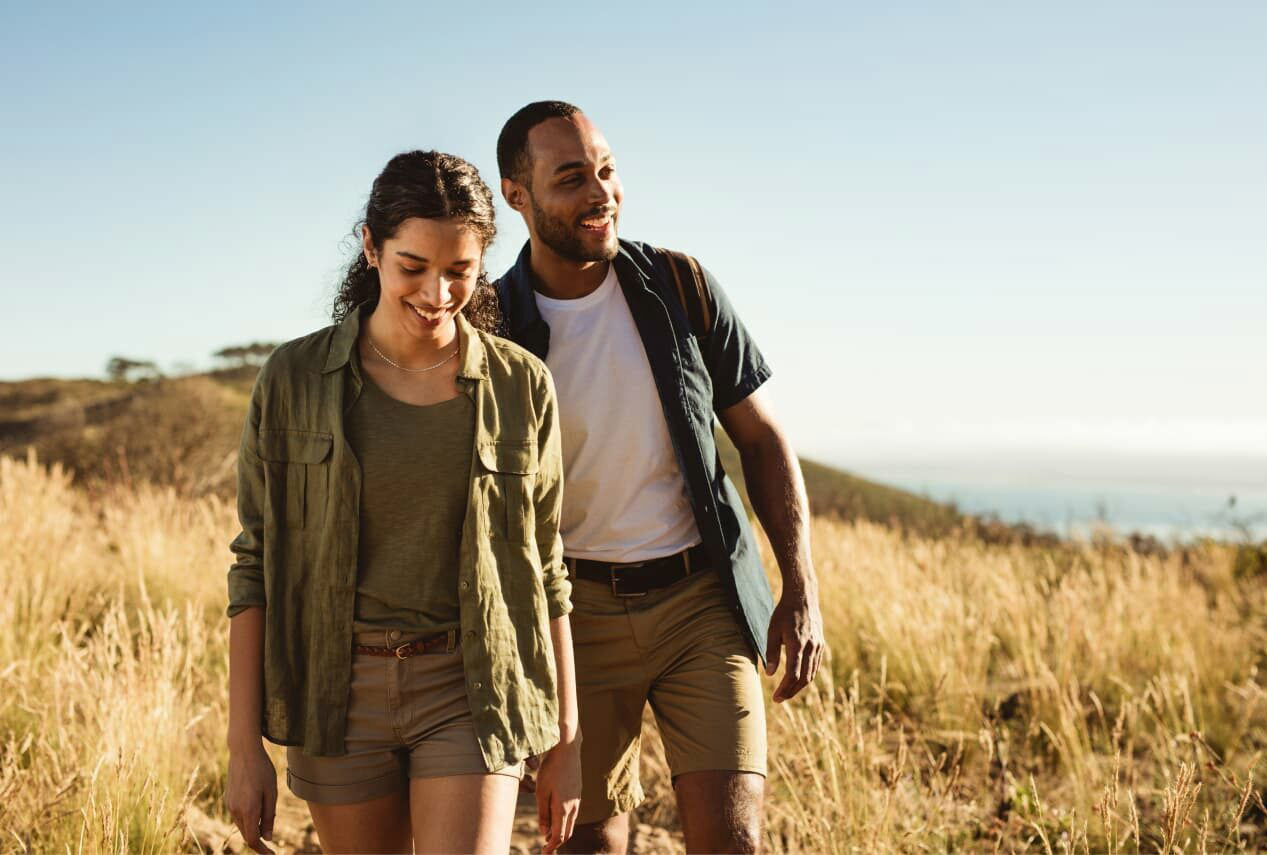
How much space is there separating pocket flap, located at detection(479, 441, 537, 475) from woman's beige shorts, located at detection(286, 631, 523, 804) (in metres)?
0.40

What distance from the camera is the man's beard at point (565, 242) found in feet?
10.2

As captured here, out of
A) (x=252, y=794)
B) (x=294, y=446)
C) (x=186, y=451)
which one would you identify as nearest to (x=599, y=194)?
(x=294, y=446)

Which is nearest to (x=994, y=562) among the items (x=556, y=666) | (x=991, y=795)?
(x=991, y=795)

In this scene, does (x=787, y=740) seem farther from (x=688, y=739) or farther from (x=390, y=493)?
(x=390, y=493)

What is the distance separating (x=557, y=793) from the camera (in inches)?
93.2

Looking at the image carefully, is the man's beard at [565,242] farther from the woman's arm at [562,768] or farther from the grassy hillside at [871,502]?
the grassy hillside at [871,502]

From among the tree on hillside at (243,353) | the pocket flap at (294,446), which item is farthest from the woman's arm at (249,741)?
the tree on hillside at (243,353)

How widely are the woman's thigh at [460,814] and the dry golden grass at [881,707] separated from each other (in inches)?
49.0

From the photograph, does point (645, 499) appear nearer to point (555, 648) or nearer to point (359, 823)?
point (555, 648)

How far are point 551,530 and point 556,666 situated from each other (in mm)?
311

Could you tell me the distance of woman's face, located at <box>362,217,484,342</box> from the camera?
7.24ft

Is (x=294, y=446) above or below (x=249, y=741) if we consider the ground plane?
above

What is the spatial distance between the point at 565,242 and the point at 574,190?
0.16m

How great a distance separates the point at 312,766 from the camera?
2238 millimetres
